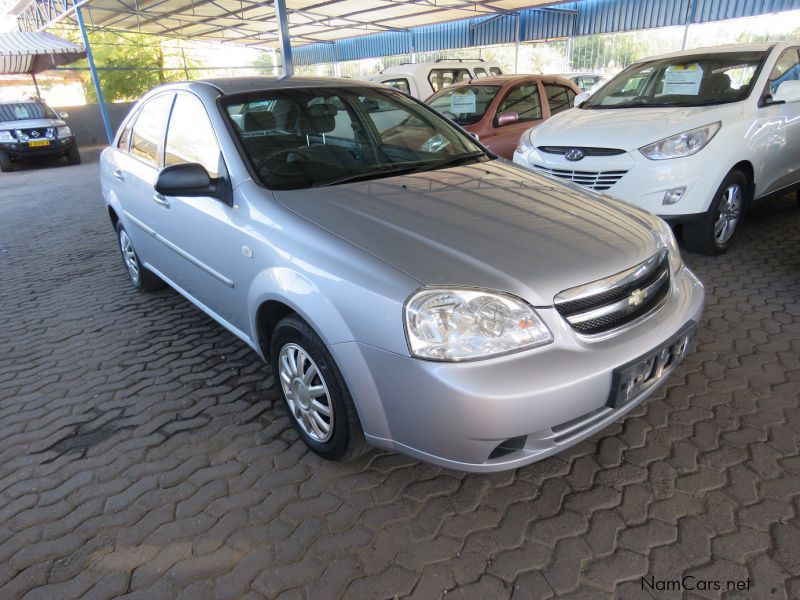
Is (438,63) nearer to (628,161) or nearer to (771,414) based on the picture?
(628,161)

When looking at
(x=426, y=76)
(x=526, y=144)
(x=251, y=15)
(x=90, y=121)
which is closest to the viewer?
(x=526, y=144)

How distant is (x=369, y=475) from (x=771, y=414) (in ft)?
6.25

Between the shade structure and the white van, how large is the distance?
14.1m

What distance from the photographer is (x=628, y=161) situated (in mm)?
4137

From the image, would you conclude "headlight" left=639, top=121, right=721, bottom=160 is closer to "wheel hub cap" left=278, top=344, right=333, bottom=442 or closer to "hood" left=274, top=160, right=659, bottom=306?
"hood" left=274, top=160, right=659, bottom=306

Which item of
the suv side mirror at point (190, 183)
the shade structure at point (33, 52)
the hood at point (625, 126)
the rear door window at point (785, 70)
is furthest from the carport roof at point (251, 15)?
the suv side mirror at point (190, 183)

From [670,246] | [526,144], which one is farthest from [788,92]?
[670,246]

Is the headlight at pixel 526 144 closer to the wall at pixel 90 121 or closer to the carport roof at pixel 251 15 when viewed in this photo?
the carport roof at pixel 251 15

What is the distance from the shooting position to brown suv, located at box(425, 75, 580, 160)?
21.7ft

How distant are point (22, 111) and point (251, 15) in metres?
7.78

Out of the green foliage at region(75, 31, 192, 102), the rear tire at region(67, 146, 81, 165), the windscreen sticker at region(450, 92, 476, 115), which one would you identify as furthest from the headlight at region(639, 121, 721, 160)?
the green foliage at region(75, 31, 192, 102)

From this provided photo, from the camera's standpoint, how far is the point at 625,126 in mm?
4348

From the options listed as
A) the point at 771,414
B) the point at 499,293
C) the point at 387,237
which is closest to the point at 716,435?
the point at 771,414

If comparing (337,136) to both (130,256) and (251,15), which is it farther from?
(251,15)
